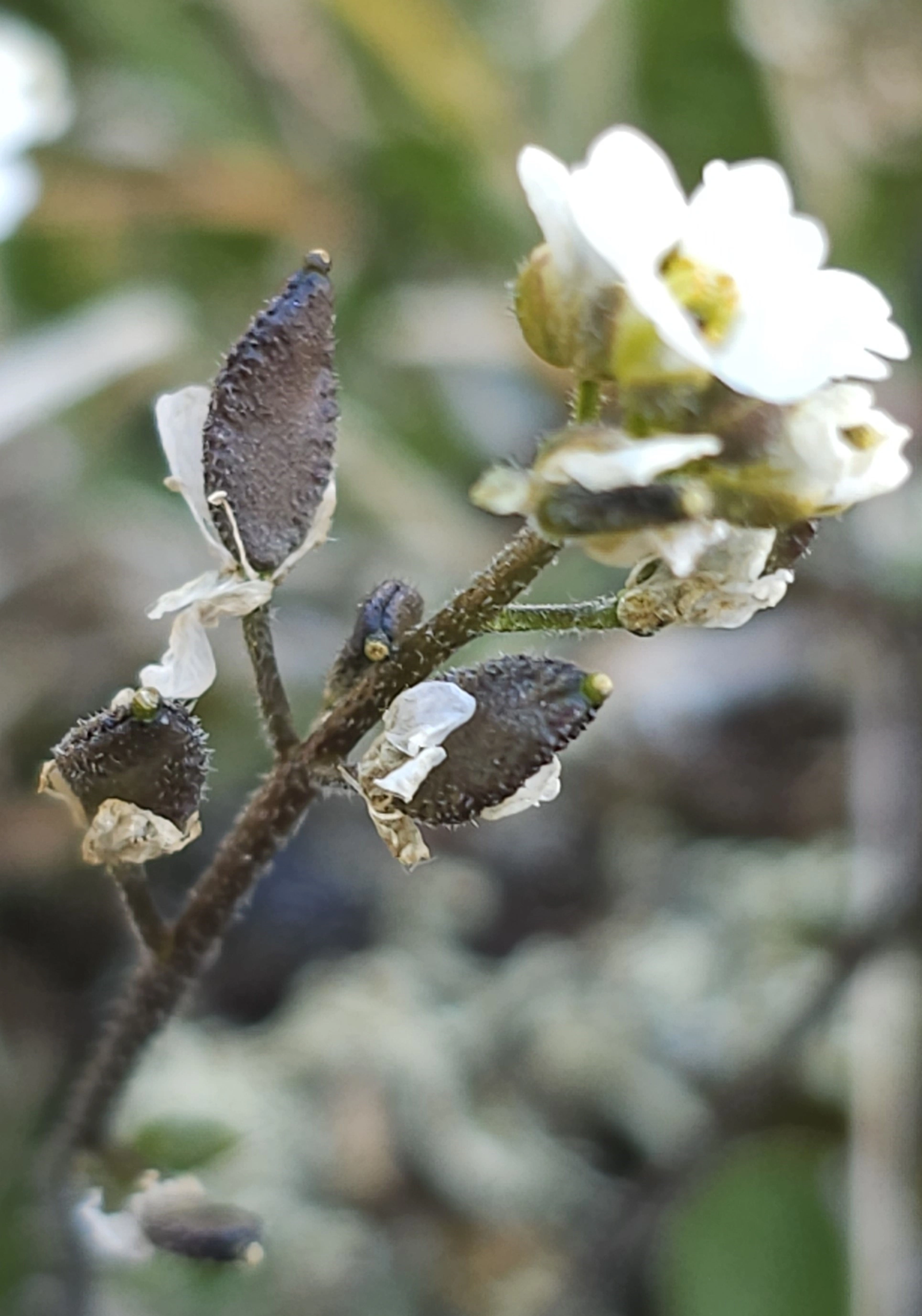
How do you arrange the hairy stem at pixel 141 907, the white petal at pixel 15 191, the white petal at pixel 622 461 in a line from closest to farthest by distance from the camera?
1. the white petal at pixel 622 461
2. the hairy stem at pixel 141 907
3. the white petal at pixel 15 191

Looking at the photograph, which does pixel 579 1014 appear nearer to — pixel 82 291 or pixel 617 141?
pixel 617 141

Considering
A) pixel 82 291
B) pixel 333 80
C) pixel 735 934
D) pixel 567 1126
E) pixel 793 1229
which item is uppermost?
pixel 333 80

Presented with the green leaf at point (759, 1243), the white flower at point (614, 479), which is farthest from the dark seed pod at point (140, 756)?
the green leaf at point (759, 1243)

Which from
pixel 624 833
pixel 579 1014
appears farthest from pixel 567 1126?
pixel 624 833

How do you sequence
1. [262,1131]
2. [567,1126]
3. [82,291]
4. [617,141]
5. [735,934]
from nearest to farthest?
[617,141] → [262,1131] → [567,1126] → [735,934] → [82,291]

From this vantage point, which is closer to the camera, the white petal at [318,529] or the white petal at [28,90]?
the white petal at [318,529]

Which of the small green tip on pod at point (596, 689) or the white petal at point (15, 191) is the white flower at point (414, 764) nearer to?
the small green tip on pod at point (596, 689)

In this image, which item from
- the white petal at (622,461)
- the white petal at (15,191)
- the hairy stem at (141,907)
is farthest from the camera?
the white petal at (15,191)

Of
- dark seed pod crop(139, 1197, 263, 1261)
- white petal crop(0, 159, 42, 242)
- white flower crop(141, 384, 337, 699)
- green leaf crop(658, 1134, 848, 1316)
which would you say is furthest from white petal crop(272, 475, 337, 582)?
green leaf crop(658, 1134, 848, 1316)

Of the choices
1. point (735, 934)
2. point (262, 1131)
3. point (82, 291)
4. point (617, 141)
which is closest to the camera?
point (617, 141)
